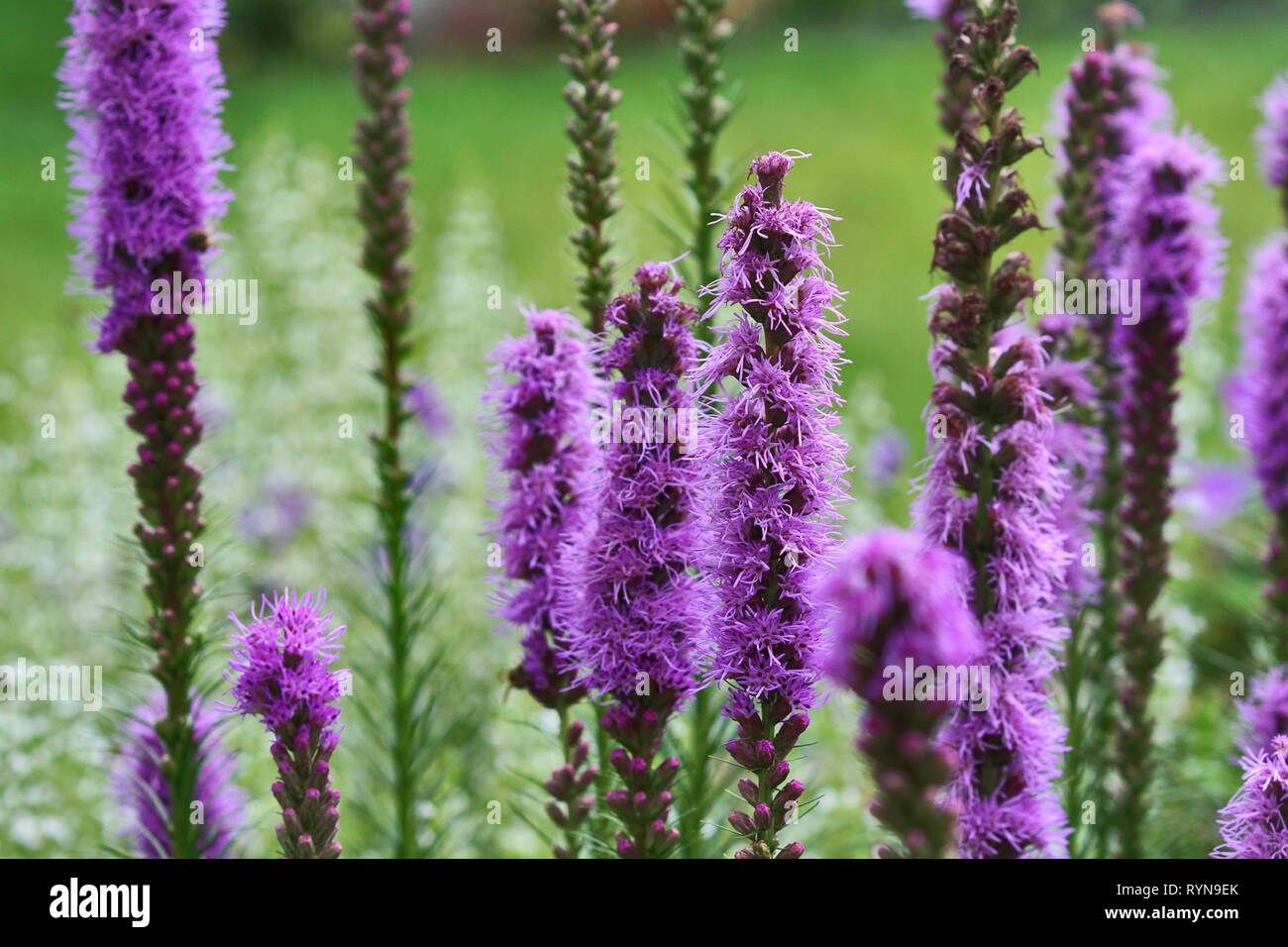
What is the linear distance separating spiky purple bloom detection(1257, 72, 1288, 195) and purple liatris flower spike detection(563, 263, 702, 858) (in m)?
2.92

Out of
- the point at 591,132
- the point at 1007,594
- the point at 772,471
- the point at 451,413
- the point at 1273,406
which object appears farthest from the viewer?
the point at 451,413

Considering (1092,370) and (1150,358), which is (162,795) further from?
(1150,358)

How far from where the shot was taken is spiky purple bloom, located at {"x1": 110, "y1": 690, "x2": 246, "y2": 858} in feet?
12.0

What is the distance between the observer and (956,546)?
2.89 m

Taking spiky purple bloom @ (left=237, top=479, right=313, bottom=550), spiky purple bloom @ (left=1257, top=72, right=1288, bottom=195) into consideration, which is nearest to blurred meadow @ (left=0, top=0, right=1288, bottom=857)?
spiky purple bloom @ (left=237, top=479, right=313, bottom=550)

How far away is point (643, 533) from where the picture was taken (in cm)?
280

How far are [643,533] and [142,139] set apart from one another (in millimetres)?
1913

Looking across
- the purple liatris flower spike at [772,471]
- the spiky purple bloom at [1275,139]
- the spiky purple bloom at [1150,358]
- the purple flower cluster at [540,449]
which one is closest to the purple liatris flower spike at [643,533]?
the purple liatris flower spike at [772,471]

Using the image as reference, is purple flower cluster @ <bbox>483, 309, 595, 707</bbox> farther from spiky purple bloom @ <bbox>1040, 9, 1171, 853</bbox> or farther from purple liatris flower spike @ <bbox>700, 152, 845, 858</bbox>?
spiky purple bloom @ <bbox>1040, 9, 1171, 853</bbox>

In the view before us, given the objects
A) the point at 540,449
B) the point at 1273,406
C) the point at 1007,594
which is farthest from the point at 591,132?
the point at 1273,406

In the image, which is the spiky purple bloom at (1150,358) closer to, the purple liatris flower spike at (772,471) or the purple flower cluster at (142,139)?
the purple liatris flower spike at (772,471)

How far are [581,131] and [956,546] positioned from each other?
1694mm
